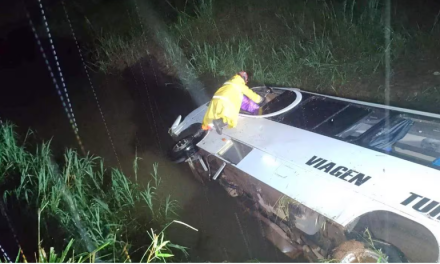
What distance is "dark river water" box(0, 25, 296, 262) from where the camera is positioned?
167 inches

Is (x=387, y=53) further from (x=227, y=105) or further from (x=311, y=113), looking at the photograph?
(x=227, y=105)

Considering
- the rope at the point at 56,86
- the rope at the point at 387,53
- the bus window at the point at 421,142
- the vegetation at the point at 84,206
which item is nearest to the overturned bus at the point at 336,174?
the bus window at the point at 421,142

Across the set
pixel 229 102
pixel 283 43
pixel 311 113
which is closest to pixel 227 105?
pixel 229 102

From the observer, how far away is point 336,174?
2986 millimetres

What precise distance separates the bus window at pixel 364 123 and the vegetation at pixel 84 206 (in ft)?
6.30

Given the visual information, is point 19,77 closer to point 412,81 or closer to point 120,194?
point 120,194

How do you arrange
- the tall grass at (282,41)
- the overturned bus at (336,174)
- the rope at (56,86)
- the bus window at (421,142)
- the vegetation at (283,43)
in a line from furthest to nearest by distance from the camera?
the rope at (56,86) → the tall grass at (282,41) → the vegetation at (283,43) → the bus window at (421,142) → the overturned bus at (336,174)

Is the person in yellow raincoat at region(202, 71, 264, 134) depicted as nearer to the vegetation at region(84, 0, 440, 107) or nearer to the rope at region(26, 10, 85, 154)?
the vegetation at region(84, 0, 440, 107)

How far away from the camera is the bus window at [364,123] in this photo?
11.5ft

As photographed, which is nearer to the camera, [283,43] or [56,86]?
[283,43]

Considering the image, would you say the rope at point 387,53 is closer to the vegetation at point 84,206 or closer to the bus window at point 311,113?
the bus window at point 311,113

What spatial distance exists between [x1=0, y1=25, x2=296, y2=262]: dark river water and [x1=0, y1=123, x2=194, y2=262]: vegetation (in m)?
0.35

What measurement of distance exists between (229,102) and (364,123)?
5.02 feet

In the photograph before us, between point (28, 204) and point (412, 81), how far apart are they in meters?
6.13
